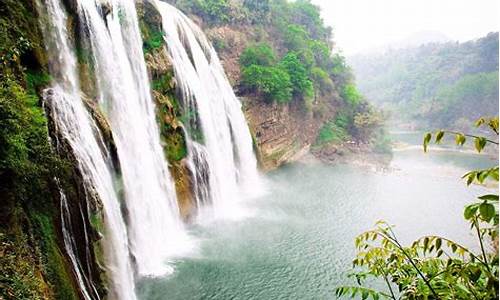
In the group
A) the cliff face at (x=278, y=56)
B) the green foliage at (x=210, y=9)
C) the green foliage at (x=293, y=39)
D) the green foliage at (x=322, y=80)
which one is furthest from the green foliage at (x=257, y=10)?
the green foliage at (x=322, y=80)

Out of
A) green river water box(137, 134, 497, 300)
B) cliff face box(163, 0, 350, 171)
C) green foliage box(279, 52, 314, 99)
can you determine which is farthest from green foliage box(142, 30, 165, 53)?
green foliage box(279, 52, 314, 99)

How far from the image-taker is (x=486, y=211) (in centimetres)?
185

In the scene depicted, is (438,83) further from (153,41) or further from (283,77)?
(153,41)

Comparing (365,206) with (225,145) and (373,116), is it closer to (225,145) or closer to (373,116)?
(225,145)

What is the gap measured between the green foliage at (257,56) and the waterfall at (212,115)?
6256 mm

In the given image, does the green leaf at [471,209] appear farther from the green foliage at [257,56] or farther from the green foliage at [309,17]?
the green foliage at [309,17]

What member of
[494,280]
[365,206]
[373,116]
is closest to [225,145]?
[365,206]

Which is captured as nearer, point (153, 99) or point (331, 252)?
point (331, 252)

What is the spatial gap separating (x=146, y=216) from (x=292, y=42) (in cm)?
2630

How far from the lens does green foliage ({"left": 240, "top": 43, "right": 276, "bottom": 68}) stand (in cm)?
2800

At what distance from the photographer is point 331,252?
13.4 meters

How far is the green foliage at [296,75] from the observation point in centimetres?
3038

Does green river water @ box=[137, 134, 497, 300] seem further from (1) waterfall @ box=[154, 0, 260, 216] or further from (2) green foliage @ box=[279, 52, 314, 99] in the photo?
(2) green foliage @ box=[279, 52, 314, 99]

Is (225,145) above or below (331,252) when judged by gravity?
above
